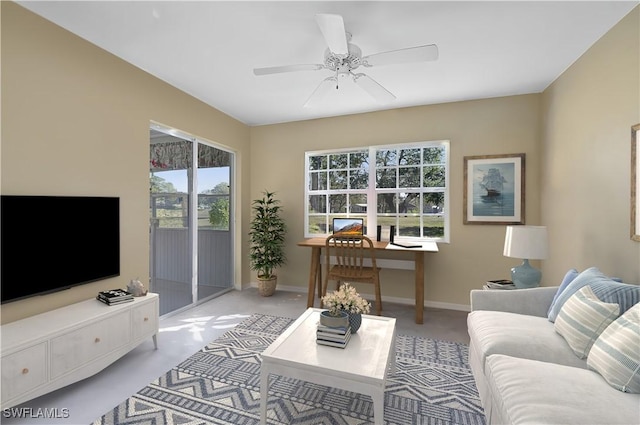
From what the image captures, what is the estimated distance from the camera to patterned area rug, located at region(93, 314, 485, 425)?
1641 millimetres

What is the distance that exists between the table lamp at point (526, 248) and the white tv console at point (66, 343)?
3139 millimetres

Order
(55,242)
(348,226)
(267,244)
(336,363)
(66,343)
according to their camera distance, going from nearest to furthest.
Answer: (336,363) → (66,343) → (55,242) → (348,226) → (267,244)

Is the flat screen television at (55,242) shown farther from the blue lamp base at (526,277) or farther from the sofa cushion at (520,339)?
the blue lamp base at (526,277)

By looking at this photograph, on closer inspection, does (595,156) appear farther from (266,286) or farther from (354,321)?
(266,286)

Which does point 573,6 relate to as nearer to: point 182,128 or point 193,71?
point 193,71

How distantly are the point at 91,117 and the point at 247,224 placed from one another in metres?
2.43

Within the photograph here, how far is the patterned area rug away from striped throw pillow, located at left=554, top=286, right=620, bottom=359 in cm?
68

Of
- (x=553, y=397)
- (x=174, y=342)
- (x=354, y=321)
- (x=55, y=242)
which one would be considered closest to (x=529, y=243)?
(x=553, y=397)

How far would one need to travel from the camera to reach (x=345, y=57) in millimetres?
2160

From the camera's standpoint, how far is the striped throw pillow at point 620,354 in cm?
118

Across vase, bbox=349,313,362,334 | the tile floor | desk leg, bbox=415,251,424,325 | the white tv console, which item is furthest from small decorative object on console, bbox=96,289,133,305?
desk leg, bbox=415,251,424,325

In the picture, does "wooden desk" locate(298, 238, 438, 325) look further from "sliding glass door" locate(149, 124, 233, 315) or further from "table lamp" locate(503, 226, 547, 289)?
"sliding glass door" locate(149, 124, 233, 315)

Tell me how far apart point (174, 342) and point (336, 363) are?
71.6 inches

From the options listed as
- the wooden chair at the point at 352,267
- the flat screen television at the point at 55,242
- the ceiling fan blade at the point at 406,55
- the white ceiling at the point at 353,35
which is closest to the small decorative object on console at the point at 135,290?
the flat screen television at the point at 55,242
